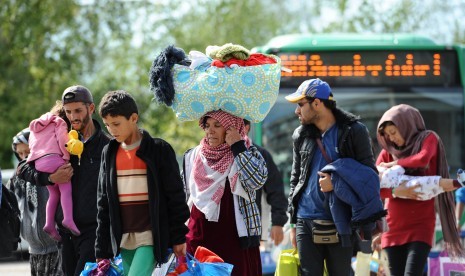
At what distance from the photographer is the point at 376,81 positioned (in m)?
13.2

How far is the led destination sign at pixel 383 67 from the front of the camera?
13.1 m

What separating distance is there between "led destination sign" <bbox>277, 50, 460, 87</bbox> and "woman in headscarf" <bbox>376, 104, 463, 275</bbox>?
12.0ft

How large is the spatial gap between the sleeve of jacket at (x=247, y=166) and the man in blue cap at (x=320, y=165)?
25.5 inches

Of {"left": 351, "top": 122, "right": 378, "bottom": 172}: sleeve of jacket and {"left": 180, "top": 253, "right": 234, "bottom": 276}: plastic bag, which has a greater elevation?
{"left": 351, "top": 122, "right": 378, "bottom": 172}: sleeve of jacket

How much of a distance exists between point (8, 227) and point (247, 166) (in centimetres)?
233

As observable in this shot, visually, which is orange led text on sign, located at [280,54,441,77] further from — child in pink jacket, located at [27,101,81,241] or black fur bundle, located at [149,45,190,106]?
black fur bundle, located at [149,45,190,106]

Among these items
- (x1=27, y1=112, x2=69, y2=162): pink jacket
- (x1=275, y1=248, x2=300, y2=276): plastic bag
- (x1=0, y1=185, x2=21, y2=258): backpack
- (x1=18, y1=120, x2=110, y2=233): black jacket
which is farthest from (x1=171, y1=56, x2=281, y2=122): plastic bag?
(x1=0, y1=185, x2=21, y2=258): backpack

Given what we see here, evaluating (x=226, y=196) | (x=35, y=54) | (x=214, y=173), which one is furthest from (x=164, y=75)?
(x=35, y=54)

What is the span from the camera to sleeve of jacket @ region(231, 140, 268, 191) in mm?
7688

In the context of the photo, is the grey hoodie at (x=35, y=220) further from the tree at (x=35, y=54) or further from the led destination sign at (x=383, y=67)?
the tree at (x=35, y=54)

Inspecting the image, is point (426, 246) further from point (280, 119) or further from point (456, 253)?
point (280, 119)

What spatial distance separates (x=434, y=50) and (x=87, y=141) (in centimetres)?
599

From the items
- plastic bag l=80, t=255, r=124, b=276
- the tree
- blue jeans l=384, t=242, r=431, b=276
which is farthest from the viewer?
the tree

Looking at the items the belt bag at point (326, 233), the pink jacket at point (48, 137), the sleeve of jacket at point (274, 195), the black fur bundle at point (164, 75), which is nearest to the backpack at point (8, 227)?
the pink jacket at point (48, 137)
